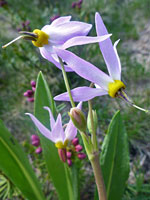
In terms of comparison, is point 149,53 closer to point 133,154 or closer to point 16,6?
point 133,154

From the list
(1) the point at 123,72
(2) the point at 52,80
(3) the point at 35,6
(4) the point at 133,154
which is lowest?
(4) the point at 133,154

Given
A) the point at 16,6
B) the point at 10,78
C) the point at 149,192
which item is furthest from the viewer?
the point at 16,6

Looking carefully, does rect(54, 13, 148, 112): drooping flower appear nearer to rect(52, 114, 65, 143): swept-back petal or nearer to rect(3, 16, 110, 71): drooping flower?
rect(3, 16, 110, 71): drooping flower

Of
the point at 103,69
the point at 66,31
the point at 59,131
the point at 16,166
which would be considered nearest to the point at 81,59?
the point at 66,31

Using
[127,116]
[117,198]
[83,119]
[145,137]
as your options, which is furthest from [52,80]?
[83,119]

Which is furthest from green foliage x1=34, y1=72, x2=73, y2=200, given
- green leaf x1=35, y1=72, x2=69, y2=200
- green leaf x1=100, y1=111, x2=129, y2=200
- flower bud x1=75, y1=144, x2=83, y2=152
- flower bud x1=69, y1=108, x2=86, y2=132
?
flower bud x1=69, y1=108, x2=86, y2=132

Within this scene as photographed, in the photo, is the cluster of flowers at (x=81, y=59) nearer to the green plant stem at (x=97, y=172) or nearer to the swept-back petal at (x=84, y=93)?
the swept-back petal at (x=84, y=93)

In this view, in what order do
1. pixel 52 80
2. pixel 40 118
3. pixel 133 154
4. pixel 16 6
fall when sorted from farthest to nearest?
pixel 16 6 < pixel 52 80 < pixel 133 154 < pixel 40 118
